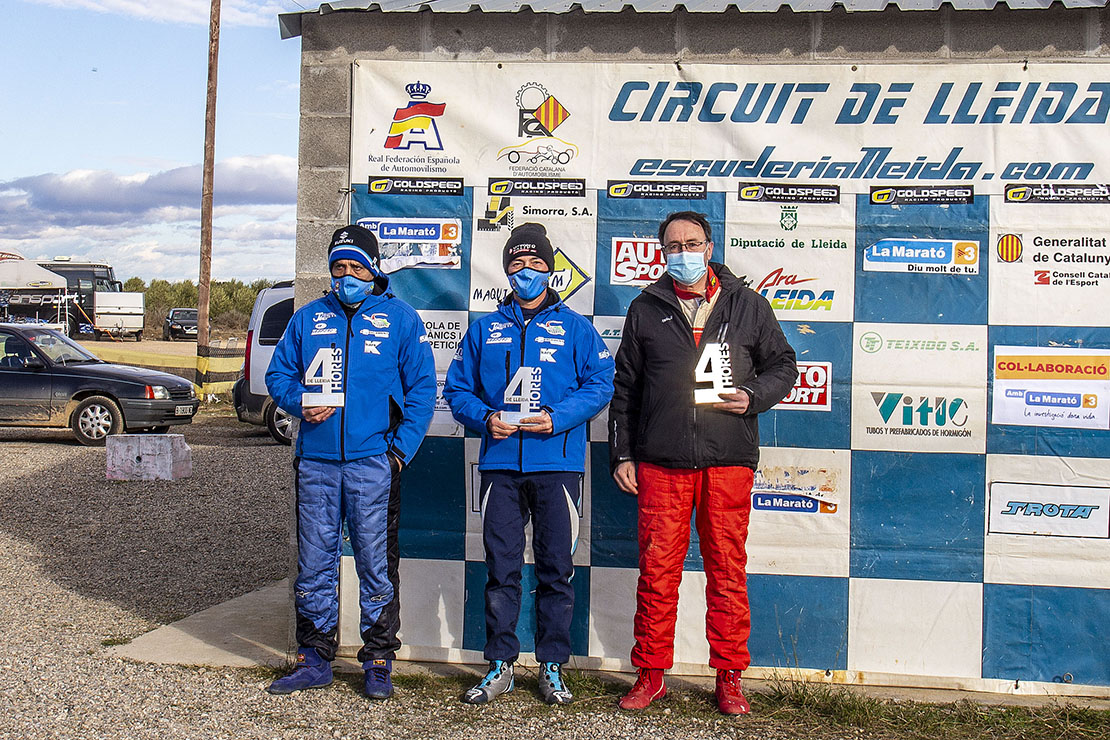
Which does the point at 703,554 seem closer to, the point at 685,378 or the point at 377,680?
the point at 685,378

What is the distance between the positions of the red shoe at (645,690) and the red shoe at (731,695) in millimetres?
271

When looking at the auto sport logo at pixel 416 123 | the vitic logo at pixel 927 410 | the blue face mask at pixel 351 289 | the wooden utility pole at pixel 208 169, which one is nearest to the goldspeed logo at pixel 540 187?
the auto sport logo at pixel 416 123

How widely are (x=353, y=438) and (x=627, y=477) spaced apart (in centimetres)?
126

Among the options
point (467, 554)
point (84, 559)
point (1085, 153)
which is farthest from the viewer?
point (84, 559)

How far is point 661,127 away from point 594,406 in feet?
5.04

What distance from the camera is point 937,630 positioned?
15.8ft

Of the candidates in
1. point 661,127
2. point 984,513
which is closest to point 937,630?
point 984,513

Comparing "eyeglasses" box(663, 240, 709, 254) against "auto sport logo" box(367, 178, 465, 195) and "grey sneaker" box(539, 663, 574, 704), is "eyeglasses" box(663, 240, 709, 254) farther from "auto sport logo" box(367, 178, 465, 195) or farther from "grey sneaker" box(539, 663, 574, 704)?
"grey sneaker" box(539, 663, 574, 704)

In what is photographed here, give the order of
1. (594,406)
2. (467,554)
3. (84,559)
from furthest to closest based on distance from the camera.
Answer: (84,559) → (467,554) → (594,406)

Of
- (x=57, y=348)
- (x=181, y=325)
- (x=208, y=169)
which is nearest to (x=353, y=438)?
(x=57, y=348)

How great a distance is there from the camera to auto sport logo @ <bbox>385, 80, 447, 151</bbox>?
202 inches

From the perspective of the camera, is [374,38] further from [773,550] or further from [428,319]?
[773,550]

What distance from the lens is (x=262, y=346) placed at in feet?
42.1

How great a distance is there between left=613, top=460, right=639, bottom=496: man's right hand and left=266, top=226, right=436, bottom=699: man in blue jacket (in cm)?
93
